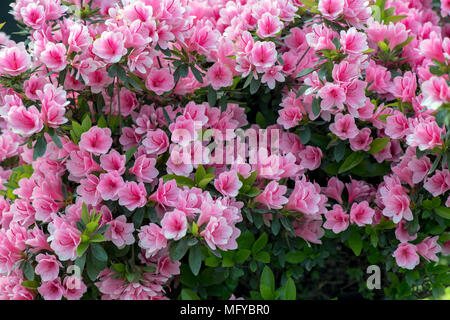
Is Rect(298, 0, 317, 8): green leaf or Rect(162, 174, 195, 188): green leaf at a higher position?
Rect(298, 0, 317, 8): green leaf

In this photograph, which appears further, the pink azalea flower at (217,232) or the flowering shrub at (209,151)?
the flowering shrub at (209,151)

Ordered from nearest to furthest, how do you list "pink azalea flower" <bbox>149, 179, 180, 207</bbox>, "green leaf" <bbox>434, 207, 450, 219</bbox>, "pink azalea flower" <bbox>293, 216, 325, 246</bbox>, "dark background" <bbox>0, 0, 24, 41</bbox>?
"pink azalea flower" <bbox>149, 179, 180, 207</bbox>, "green leaf" <bbox>434, 207, 450, 219</bbox>, "pink azalea flower" <bbox>293, 216, 325, 246</bbox>, "dark background" <bbox>0, 0, 24, 41</bbox>

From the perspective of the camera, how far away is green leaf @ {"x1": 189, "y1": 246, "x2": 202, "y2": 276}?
1333mm

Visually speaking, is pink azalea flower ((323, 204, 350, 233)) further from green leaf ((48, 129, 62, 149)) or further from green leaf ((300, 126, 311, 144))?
green leaf ((48, 129, 62, 149))

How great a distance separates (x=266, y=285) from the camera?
59.9 inches

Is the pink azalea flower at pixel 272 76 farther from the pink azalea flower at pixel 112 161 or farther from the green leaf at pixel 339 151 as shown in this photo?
the pink azalea flower at pixel 112 161

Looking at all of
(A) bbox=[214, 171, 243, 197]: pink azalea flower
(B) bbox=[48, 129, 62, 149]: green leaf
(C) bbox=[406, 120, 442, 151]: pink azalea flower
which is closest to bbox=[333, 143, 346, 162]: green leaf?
(C) bbox=[406, 120, 442, 151]: pink azalea flower

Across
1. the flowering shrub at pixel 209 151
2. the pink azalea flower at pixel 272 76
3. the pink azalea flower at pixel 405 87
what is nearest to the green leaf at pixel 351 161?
the flowering shrub at pixel 209 151

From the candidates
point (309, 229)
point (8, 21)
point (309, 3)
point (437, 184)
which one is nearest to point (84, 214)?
point (309, 229)

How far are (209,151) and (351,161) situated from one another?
0.45 meters

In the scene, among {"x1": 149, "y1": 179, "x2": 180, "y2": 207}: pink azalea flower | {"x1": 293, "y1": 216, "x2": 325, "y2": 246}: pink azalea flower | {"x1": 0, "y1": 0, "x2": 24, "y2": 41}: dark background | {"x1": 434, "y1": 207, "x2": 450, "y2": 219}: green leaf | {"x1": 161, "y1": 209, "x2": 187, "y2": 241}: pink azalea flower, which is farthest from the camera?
Answer: {"x1": 0, "y1": 0, "x2": 24, "y2": 41}: dark background

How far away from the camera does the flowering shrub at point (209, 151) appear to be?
54.8 inches
